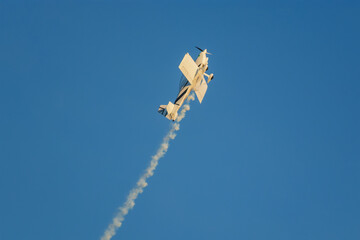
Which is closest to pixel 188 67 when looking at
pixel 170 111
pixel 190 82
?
pixel 190 82

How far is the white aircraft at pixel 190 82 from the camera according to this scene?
113 m

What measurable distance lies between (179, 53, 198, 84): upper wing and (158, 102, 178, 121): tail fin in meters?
4.07

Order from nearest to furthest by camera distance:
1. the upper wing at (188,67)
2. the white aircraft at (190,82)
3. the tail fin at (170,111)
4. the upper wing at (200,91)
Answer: the upper wing at (188,67)
the white aircraft at (190,82)
the tail fin at (170,111)
the upper wing at (200,91)

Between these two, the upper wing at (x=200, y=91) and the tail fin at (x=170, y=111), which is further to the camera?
the upper wing at (x=200, y=91)

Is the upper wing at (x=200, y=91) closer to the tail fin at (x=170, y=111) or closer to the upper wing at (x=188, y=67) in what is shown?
the upper wing at (x=188, y=67)

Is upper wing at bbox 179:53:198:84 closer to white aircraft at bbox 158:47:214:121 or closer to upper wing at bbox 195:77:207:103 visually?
white aircraft at bbox 158:47:214:121

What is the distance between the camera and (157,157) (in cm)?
12156

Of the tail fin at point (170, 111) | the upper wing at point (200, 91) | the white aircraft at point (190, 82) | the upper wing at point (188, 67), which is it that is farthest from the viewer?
the upper wing at point (200, 91)

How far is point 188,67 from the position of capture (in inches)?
4451

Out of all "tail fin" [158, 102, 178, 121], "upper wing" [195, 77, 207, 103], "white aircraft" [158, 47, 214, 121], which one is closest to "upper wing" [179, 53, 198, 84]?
"white aircraft" [158, 47, 214, 121]

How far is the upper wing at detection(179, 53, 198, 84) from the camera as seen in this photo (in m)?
112

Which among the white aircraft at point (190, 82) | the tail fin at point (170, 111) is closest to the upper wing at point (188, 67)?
the white aircraft at point (190, 82)

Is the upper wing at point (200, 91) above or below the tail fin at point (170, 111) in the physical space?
above

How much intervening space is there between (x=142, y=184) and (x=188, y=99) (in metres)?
13.7
